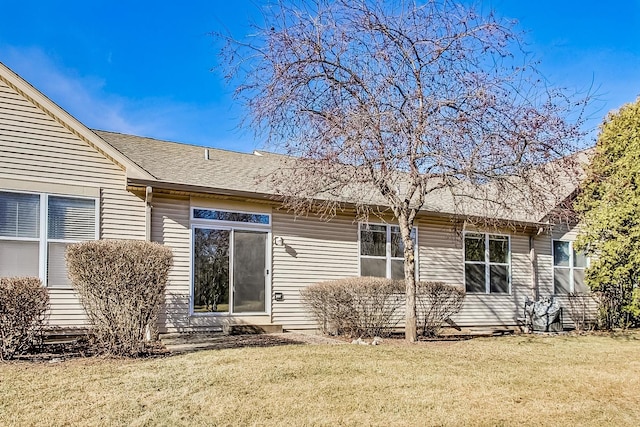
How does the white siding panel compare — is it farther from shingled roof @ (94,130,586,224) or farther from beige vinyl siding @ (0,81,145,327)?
shingled roof @ (94,130,586,224)

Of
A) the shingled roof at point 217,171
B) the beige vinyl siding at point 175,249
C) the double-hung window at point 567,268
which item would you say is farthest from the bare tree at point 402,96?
the double-hung window at point 567,268

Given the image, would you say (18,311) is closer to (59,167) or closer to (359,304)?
(59,167)

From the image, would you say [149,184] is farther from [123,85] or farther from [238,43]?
[123,85]

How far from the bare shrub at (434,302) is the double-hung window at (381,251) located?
144 centimetres

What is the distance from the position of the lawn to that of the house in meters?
2.74

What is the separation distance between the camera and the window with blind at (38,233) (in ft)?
28.2

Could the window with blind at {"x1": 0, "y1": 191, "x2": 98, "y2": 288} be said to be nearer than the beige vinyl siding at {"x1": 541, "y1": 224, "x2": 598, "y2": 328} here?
Yes

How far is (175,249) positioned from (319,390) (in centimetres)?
521

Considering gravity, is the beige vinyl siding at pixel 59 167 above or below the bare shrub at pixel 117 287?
above

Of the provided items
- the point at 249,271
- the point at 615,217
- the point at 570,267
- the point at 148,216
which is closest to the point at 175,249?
the point at 148,216

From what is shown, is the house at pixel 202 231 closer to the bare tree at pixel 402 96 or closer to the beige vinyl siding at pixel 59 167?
the beige vinyl siding at pixel 59 167

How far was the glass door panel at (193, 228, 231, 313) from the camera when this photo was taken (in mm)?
10141

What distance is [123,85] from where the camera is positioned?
15047 mm

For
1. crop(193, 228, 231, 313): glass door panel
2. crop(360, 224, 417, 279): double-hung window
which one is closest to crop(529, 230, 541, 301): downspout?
crop(360, 224, 417, 279): double-hung window
